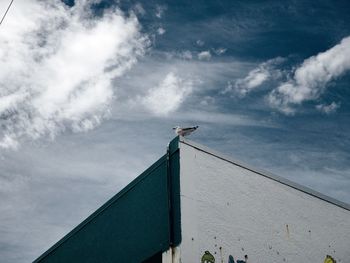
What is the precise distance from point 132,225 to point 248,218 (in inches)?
81.7

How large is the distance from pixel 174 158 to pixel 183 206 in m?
0.85

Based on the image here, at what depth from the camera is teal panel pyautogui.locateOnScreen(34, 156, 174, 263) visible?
5520 millimetres

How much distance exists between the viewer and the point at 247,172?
6270 mm

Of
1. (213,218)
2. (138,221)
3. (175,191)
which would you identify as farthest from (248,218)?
(138,221)

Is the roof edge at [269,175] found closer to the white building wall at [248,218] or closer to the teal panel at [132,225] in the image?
the white building wall at [248,218]

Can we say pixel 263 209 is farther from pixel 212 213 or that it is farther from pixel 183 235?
pixel 183 235

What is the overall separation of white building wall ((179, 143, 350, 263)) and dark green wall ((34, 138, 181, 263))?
0.26 meters

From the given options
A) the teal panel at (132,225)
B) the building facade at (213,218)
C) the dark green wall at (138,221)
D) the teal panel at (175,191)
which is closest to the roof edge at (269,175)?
the building facade at (213,218)

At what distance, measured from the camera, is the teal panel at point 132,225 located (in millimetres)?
5520

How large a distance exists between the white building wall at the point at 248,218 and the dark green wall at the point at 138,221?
26cm

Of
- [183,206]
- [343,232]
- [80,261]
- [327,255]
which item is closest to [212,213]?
[183,206]

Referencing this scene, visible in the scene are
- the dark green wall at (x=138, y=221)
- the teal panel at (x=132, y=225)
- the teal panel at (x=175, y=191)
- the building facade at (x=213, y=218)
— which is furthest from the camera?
the teal panel at (x=132, y=225)

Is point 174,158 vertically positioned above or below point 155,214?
above

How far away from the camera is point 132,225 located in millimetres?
6238
